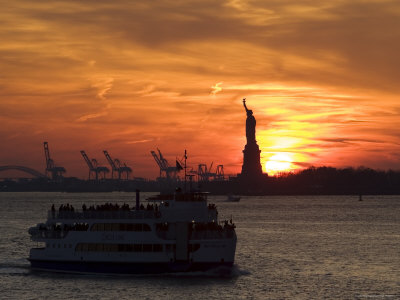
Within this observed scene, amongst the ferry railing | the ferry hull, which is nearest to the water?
the ferry hull

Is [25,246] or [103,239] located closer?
[103,239]

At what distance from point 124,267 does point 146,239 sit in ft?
12.0

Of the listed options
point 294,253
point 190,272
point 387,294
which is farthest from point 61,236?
point 294,253

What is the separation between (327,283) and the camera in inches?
3009

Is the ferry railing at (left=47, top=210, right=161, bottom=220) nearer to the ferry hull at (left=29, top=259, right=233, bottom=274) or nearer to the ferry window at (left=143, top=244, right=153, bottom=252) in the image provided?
the ferry window at (left=143, top=244, right=153, bottom=252)

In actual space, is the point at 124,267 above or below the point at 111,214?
below

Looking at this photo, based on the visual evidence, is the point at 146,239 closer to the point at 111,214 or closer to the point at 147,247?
the point at 147,247

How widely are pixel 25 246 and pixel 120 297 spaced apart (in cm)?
5317

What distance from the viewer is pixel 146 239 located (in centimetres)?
7350

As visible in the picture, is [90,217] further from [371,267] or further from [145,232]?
[371,267]

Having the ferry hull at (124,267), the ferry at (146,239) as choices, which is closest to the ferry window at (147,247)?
the ferry at (146,239)

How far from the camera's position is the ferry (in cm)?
7262

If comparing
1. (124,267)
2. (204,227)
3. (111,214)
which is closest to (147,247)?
(124,267)

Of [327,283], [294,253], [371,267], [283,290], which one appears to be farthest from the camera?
[294,253]
